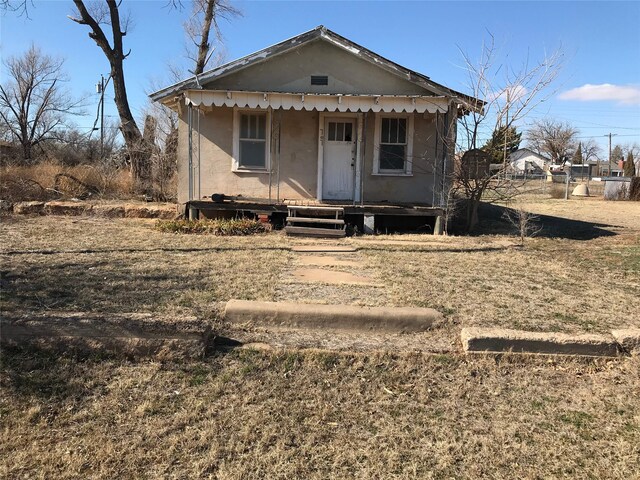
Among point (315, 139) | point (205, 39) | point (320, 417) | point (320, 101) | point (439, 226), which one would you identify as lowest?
point (320, 417)

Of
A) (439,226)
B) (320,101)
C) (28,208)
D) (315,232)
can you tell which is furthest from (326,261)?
(28,208)

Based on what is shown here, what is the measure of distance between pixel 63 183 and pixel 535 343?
14379 millimetres

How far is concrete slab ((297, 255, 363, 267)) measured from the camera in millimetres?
7438

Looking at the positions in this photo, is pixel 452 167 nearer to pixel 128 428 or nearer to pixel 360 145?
pixel 360 145

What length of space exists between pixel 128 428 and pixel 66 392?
66 centimetres

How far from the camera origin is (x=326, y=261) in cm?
771

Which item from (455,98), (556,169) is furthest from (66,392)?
(556,169)

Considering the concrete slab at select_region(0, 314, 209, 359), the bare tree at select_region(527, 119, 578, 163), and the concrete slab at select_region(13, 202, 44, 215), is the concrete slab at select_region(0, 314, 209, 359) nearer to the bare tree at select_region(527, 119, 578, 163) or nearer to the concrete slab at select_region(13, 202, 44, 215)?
the concrete slab at select_region(13, 202, 44, 215)

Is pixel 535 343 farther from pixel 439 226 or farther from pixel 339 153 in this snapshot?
pixel 339 153

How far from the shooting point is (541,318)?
4926mm

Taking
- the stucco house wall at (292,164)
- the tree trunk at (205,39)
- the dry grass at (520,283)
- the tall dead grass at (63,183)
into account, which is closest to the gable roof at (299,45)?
the stucco house wall at (292,164)

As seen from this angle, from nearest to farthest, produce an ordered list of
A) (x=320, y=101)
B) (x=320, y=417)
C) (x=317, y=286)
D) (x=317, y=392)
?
(x=320, y=417)
(x=317, y=392)
(x=317, y=286)
(x=320, y=101)

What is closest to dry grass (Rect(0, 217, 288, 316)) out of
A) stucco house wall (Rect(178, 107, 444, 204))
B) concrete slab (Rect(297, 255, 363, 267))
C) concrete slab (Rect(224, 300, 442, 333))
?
concrete slab (Rect(297, 255, 363, 267))

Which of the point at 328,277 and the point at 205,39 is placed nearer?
the point at 328,277
